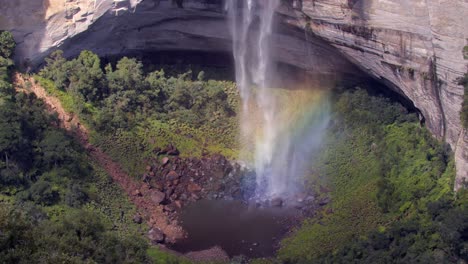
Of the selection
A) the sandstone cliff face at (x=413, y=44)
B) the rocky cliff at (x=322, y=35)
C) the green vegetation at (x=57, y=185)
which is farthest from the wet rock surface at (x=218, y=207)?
the rocky cliff at (x=322, y=35)

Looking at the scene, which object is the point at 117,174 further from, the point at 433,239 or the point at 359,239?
the point at 433,239

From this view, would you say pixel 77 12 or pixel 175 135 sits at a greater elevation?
pixel 77 12

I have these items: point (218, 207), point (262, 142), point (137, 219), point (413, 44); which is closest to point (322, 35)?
point (413, 44)

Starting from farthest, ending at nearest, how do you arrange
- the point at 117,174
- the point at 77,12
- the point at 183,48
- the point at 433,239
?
the point at 183,48
the point at 77,12
the point at 117,174
the point at 433,239

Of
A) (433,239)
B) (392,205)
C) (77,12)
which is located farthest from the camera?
(77,12)

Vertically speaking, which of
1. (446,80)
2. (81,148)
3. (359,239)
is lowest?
(359,239)

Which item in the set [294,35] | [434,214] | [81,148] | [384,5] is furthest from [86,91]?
[434,214]
